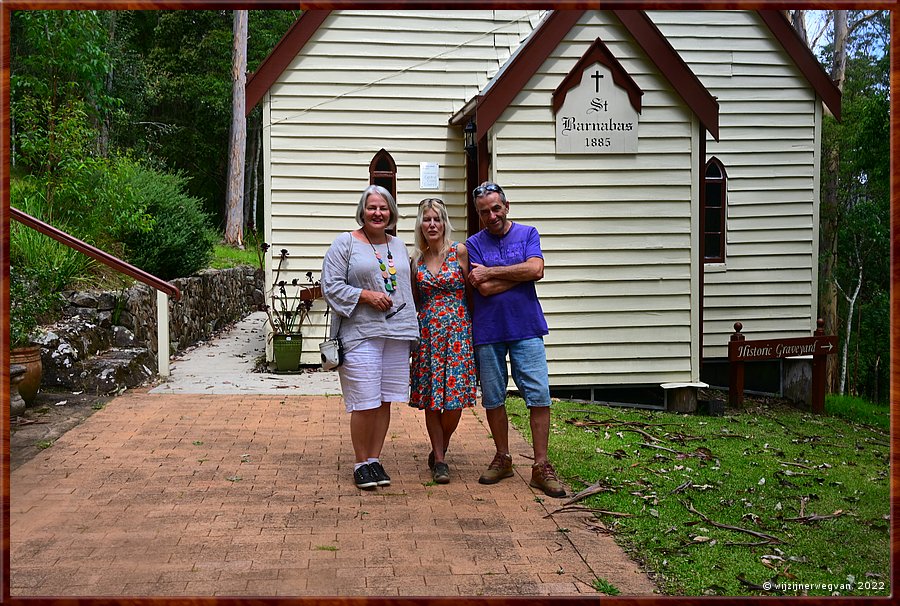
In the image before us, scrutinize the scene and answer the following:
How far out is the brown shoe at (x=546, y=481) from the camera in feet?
19.4

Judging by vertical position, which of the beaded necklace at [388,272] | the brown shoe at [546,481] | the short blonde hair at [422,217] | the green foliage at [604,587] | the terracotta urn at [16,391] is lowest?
the green foliage at [604,587]

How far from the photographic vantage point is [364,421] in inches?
240

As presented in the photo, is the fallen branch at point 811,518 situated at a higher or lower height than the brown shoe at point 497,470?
lower

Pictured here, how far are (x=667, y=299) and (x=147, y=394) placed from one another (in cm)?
580

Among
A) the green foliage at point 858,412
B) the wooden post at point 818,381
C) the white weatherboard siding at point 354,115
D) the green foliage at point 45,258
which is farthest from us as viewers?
the green foliage at point 858,412

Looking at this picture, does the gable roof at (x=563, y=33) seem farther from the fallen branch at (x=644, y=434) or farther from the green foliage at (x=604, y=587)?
the green foliage at (x=604, y=587)

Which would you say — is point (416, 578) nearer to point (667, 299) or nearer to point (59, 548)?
point (59, 548)

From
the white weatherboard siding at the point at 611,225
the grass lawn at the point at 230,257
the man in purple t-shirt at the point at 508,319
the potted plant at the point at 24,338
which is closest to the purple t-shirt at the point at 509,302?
the man in purple t-shirt at the point at 508,319

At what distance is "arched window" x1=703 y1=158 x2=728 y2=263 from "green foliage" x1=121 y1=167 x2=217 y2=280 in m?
7.70

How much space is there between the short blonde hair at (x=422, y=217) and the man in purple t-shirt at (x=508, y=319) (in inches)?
7.0

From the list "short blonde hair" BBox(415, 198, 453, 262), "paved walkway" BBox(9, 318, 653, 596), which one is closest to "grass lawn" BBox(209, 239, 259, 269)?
"paved walkway" BBox(9, 318, 653, 596)

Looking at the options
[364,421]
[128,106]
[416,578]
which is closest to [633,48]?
[364,421]

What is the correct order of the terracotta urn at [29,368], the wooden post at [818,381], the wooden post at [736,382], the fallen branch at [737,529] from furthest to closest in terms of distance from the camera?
the wooden post at [818,381]
the wooden post at [736,382]
the terracotta urn at [29,368]
the fallen branch at [737,529]

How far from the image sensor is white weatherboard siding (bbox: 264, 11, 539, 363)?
11406mm
